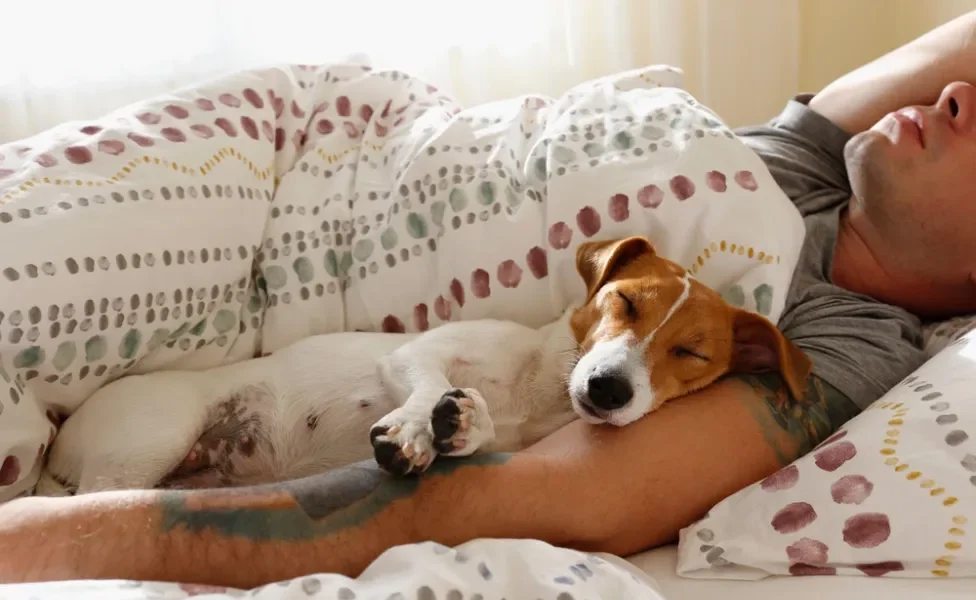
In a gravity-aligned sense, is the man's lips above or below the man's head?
above

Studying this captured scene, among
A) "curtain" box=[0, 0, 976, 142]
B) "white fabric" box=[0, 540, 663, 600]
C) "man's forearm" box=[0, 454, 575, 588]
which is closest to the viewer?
"white fabric" box=[0, 540, 663, 600]

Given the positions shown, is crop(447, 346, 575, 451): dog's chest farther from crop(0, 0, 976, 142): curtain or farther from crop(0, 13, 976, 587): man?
crop(0, 0, 976, 142): curtain

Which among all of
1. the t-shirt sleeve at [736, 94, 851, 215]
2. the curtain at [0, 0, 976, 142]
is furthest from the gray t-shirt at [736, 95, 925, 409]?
the curtain at [0, 0, 976, 142]

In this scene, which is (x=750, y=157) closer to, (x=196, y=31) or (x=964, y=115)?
(x=964, y=115)

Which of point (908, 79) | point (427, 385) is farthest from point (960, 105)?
point (427, 385)

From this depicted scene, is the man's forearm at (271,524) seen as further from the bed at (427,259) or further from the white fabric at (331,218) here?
the white fabric at (331,218)

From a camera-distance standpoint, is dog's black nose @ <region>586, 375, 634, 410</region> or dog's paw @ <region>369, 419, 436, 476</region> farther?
dog's black nose @ <region>586, 375, 634, 410</region>

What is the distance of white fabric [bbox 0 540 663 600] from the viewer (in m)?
0.86

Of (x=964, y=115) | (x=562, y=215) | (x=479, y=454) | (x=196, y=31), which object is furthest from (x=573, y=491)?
(x=196, y=31)

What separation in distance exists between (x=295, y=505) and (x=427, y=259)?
596 mm

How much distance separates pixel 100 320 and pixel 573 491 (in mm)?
817

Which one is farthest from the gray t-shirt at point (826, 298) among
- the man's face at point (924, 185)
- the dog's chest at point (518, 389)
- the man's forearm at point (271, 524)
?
the man's forearm at point (271, 524)

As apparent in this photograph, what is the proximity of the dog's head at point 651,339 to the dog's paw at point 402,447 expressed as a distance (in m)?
0.28

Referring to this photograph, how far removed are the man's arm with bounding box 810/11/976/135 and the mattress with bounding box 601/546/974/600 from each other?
1.10 meters
